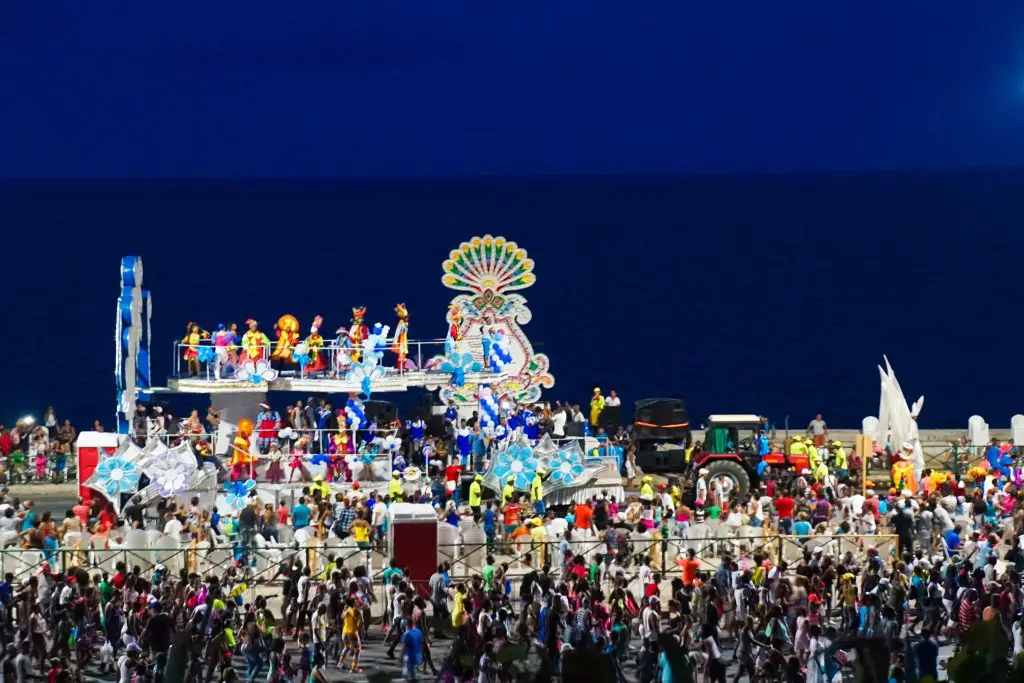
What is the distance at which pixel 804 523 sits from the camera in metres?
32.5

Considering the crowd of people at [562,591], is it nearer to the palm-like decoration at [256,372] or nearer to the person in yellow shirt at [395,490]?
the person in yellow shirt at [395,490]

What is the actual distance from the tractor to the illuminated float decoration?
21.9 feet

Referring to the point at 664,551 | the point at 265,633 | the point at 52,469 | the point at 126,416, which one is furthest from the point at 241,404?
the point at 265,633

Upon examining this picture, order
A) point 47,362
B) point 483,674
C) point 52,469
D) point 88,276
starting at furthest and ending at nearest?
point 88,276, point 47,362, point 52,469, point 483,674

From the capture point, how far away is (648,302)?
445 ft

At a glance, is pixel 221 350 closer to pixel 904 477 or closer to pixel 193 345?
pixel 193 345

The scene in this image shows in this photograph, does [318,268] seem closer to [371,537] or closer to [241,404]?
[241,404]

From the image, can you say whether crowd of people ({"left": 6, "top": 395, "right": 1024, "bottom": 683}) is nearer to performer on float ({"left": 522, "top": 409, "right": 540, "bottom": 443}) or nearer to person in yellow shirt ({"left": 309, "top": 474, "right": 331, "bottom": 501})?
person in yellow shirt ({"left": 309, "top": 474, "right": 331, "bottom": 501})

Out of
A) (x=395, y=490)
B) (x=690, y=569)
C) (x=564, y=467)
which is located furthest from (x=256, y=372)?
(x=690, y=569)

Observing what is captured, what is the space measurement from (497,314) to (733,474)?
9907 mm

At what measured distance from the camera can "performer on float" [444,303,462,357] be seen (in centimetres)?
4419

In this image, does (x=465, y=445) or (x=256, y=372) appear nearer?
(x=465, y=445)

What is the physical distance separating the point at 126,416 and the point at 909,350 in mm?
78988

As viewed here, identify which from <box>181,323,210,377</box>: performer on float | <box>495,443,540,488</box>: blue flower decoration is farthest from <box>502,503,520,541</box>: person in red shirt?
<box>181,323,210,377</box>: performer on float
